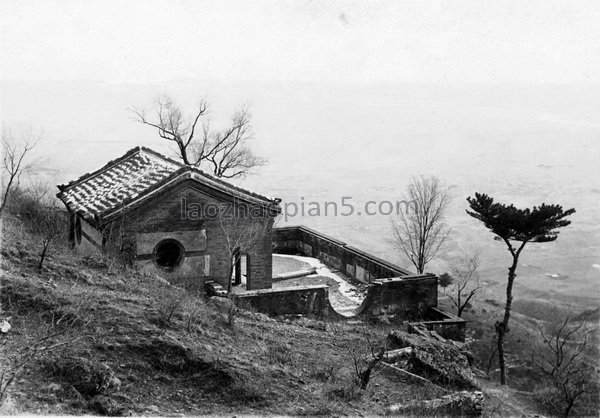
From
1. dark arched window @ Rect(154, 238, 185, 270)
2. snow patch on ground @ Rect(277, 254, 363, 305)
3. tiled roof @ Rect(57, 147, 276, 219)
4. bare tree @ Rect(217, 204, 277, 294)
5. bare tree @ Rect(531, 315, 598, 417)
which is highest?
tiled roof @ Rect(57, 147, 276, 219)

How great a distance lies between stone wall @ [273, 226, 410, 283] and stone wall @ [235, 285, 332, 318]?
13.2ft

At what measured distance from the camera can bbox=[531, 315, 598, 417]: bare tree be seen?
22.0 metres

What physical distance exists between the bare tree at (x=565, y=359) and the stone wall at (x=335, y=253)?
631 centimetres

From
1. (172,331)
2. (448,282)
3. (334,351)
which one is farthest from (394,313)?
(448,282)

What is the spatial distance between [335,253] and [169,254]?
380 inches

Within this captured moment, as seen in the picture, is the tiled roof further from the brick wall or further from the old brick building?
the brick wall

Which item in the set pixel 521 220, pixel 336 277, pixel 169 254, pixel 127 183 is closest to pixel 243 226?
pixel 169 254

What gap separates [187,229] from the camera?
1977 cm

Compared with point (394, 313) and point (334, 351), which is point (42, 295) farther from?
point (394, 313)

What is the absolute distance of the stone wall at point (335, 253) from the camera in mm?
24245

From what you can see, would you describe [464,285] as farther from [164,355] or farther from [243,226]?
[164,355]

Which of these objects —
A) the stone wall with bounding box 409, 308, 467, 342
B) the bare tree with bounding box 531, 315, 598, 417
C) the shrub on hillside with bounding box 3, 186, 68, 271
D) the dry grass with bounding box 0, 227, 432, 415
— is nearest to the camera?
the dry grass with bounding box 0, 227, 432, 415

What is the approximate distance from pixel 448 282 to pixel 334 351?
1263 inches

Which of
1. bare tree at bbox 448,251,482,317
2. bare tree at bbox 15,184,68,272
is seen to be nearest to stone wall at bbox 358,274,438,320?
bare tree at bbox 448,251,482,317
